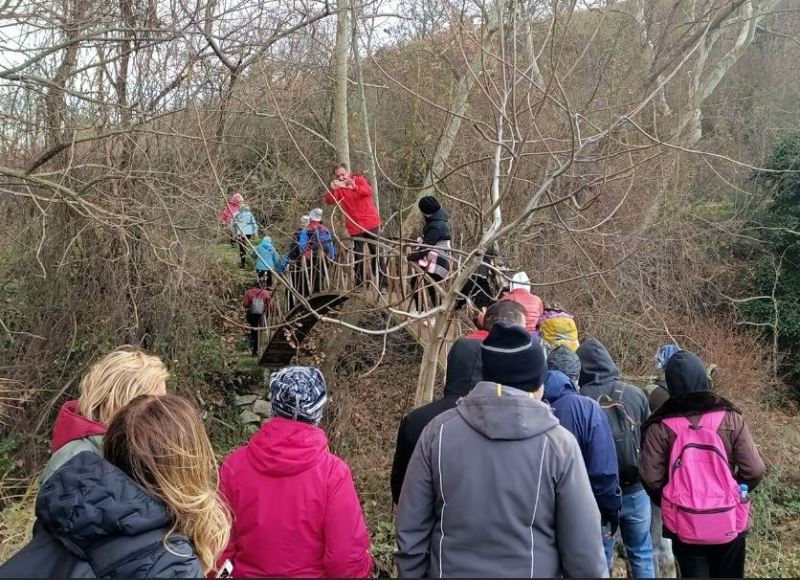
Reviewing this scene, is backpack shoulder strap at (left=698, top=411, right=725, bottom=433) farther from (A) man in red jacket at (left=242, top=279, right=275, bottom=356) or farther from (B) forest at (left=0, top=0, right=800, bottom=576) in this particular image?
(A) man in red jacket at (left=242, top=279, right=275, bottom=356)

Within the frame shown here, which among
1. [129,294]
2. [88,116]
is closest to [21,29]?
[88,116]

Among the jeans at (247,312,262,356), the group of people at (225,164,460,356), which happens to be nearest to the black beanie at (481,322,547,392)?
the group of people at (225,164,460,356)

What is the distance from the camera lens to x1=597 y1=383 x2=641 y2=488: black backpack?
360cm

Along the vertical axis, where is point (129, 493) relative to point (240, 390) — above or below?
above

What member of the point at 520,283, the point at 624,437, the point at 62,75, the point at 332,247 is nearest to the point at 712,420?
the point at 624,437

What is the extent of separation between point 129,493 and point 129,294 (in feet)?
25.2

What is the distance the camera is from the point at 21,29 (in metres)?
5.78

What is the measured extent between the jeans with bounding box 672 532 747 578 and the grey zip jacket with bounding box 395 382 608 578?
1417 mm

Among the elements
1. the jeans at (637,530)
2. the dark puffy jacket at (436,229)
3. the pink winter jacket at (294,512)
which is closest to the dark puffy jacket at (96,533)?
the pink winter jacket at (294,512)

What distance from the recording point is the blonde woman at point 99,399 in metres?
2.23

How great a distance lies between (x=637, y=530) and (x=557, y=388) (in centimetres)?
122

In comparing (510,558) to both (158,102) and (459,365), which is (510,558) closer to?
(459,365)

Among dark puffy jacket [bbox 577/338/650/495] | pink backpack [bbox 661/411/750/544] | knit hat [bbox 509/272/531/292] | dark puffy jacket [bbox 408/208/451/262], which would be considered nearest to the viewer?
pink backpack [bbox 661/411/750/544]

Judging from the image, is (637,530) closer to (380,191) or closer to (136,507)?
(136,507)
